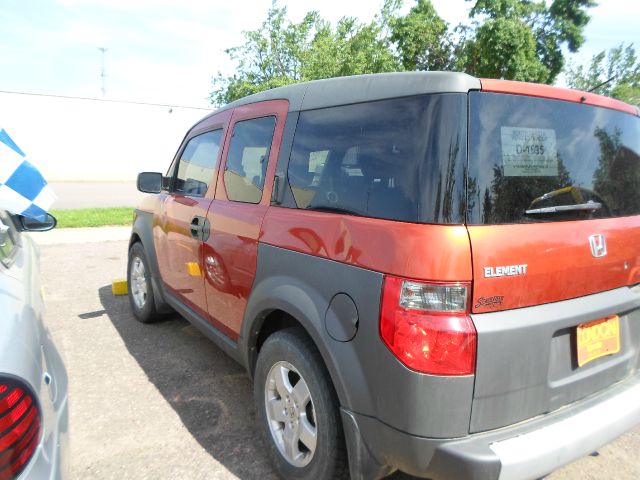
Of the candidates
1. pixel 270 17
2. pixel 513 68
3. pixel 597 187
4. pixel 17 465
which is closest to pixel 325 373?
pixel 17 465

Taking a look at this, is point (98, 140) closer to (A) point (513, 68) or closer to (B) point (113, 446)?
(A) point (513, 68)

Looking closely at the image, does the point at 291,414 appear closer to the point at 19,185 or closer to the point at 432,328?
the point at 432,328

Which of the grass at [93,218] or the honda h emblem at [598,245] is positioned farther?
the grass at [93,218]

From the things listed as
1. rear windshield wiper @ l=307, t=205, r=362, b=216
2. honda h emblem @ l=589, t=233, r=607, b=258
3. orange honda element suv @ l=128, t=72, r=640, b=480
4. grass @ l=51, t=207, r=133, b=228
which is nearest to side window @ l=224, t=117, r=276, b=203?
orange honda element suv @ l=128, t=72, r=640, b=480

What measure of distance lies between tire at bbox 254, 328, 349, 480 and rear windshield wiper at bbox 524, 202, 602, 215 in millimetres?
1095

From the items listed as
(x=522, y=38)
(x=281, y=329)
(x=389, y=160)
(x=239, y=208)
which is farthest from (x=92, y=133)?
(x=389, y=160)

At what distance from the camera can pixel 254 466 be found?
7.79ft

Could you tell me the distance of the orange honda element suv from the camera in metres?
1.54

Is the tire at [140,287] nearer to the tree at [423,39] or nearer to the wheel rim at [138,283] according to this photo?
the wheel rim at [138,283]

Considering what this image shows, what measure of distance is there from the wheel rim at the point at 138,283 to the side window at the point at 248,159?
2011 mm

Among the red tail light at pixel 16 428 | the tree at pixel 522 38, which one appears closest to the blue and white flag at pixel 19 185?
the red tail light at pixel 16 428

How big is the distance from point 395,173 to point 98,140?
30.2 metres

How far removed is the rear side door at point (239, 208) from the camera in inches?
97.0

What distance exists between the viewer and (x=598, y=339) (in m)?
1.86
